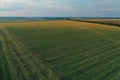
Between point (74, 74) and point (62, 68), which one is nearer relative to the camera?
point (74, 74)

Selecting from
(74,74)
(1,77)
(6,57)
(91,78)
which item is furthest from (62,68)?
(6,57)

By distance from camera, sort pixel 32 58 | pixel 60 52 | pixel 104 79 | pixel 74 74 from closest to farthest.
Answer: pixel 104 79 → pixel 74 74 → pixel 32 58 → pixel 60 52

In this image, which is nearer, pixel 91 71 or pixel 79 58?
pixel 91 71

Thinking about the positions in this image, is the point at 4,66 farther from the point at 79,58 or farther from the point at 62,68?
the point at 79,58

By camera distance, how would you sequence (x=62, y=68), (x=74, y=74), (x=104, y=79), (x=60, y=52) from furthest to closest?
1. (x=60, y=52)
2. (x=62, y=68)
3. (x=74, y=74)
4. (x=104, y=79)

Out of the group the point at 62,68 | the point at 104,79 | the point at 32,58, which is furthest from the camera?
the point at 32,58

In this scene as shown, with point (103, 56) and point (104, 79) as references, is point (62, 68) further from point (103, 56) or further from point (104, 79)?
point (103, 56)

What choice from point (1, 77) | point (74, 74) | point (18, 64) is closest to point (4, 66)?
A: point (18, 64)

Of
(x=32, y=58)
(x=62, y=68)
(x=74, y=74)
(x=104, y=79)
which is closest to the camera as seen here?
(x=104, y=79)

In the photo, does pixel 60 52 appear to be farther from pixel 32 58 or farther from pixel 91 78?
pixel 91 78
